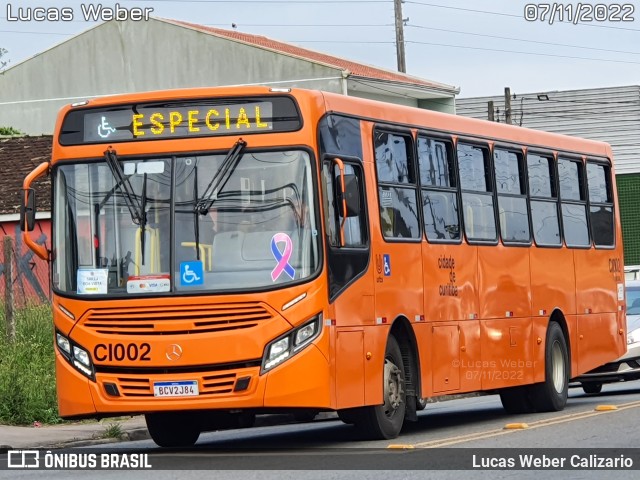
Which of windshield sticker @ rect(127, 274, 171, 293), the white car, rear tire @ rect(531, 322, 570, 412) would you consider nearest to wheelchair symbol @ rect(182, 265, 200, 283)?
windshield sticker @ rect(127, 274, 171, 293)

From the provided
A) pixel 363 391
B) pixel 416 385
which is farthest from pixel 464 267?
pixel 363 391

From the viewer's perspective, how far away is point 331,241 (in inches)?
539

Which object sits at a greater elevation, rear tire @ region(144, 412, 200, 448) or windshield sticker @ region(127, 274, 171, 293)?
windshield sticker @ region(127, 274, 171, 293)

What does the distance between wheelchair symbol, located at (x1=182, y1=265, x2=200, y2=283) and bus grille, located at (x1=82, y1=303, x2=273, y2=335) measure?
24 centimetres

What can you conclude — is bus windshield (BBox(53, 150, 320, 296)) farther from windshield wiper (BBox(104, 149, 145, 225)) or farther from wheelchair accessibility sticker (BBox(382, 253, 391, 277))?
wheelchair accessibility sticker (BBox(382, 253, 391, 277))

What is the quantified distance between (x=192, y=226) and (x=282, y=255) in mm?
853

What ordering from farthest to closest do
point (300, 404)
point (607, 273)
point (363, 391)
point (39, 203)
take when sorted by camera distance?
point (39, 203), point (607, 273), point (363, 391), point (300, 404)

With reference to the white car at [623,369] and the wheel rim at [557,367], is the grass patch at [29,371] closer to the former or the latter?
the wheel rim at [557,367]

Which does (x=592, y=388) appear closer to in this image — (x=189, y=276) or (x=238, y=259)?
(x=238, y=259)

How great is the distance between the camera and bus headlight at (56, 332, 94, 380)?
543 inches

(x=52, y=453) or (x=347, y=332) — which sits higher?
(x=347, y=332)

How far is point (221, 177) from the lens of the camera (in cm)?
1367

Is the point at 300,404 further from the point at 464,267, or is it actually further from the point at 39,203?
the point at 39,203

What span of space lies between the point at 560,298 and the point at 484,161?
9.43 feet
